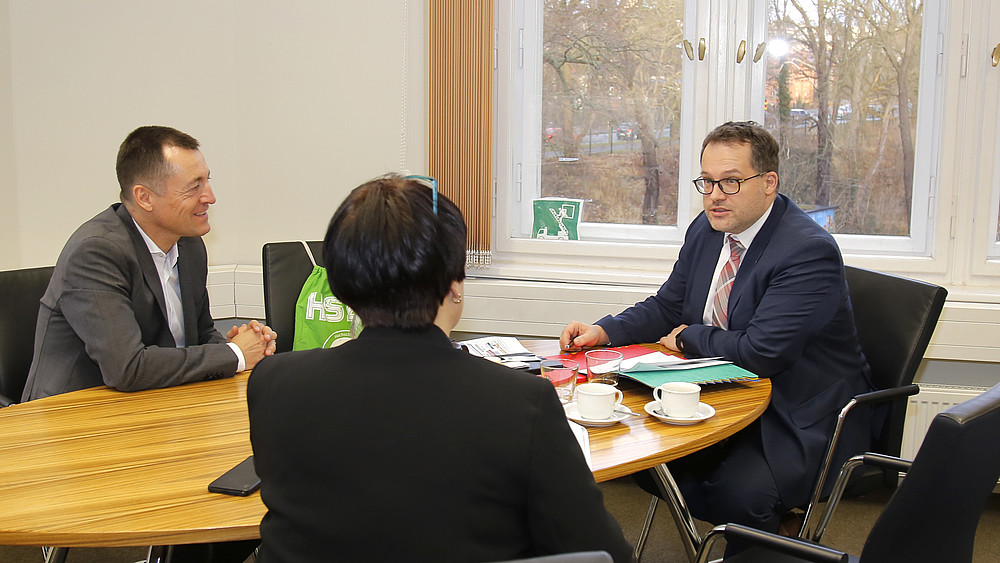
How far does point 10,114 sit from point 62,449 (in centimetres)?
252

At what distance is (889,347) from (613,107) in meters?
1.77

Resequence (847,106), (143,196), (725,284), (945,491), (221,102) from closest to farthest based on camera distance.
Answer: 1. (945,491)
2. (143,196)
3. (725,284)
4. (847,106)
5. (221,102)

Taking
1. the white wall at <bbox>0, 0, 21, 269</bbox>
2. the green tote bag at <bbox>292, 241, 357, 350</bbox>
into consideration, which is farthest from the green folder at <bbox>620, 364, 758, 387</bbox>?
the white wall at <bbox>0, 0, 21, 269</bbox>

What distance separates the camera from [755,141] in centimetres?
257

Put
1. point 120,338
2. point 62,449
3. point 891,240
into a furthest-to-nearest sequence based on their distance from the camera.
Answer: point 891,240
point 120,338
point 62,449

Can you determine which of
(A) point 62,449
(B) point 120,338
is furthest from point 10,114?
(A) point 62,449

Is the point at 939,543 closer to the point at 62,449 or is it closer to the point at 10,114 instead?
the point at 62,449

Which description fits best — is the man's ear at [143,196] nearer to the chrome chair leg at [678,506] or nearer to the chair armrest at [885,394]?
the chrome chair leg at [678,506]

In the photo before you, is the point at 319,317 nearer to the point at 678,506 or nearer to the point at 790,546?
the point at 678,506

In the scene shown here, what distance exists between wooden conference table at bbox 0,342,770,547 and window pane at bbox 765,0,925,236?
1.70 metres

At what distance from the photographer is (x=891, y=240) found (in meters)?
3.51

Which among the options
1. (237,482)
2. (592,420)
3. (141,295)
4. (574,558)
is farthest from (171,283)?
(574,558)

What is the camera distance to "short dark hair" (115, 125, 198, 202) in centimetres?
239

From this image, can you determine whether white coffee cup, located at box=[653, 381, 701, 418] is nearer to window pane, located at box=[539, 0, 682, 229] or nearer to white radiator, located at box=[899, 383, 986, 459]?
white radiator, located at box=[899, 383, 986, 459]
